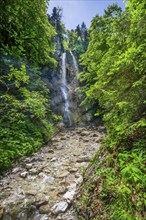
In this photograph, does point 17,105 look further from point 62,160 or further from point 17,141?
point 62,160

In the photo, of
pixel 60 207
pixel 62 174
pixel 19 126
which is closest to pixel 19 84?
pixel 19 126

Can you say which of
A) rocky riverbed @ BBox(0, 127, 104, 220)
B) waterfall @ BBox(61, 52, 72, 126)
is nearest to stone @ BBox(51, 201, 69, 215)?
rocky riverbed @ BBox(0, 127, 104, 220)

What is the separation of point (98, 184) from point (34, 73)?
895cm

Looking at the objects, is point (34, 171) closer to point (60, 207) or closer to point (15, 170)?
point (15, 170)

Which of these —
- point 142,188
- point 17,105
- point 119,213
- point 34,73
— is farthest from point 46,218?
point 34,73

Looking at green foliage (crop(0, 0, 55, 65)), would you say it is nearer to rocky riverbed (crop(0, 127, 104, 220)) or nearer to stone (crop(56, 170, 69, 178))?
rocky riverbed (crop(0, 127, 104, 220))

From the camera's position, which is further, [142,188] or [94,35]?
[94,35]

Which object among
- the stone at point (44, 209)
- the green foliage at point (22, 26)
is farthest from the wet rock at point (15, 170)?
the green foliage at point (22, 26)

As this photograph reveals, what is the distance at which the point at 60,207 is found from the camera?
3016 millimetres

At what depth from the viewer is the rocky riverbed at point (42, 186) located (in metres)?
2.99

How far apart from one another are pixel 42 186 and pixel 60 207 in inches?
45.8

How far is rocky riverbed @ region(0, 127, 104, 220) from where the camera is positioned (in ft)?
9.81

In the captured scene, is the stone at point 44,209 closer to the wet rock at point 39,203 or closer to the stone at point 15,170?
the wet rock at point 39,203

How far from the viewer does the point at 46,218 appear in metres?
2.87
